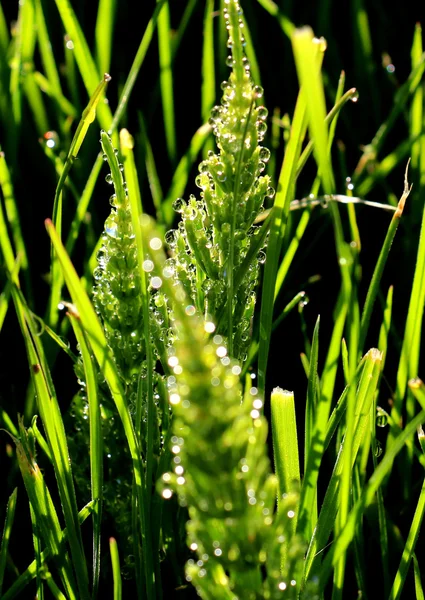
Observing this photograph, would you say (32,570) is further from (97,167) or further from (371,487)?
(97,167)

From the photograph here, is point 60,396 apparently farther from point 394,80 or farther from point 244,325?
point 394,80

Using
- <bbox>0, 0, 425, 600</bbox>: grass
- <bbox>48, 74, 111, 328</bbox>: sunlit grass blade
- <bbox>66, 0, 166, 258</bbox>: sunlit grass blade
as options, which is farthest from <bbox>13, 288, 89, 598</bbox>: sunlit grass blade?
<bbox>66, 0, 166, 258</bbox>: sunlit grass blade

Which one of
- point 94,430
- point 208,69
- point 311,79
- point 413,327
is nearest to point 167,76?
point 208,69

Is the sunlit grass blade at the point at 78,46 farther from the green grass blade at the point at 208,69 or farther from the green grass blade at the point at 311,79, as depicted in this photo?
the green grass blade at the point at 311,79

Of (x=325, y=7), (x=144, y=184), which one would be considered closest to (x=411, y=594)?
(x=144, y=184)

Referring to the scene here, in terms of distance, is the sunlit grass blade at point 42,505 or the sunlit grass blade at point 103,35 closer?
the sunlit grass blade at point 42,505

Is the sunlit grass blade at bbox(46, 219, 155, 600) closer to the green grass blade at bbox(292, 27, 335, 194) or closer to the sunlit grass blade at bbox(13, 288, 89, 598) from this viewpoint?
the sunlit grass blade at bbox(13, 288, 89, 598)

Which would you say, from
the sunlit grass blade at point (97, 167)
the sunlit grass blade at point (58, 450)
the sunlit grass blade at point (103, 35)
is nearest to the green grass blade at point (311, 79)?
the sunlit grass blade at point (58, 450)
